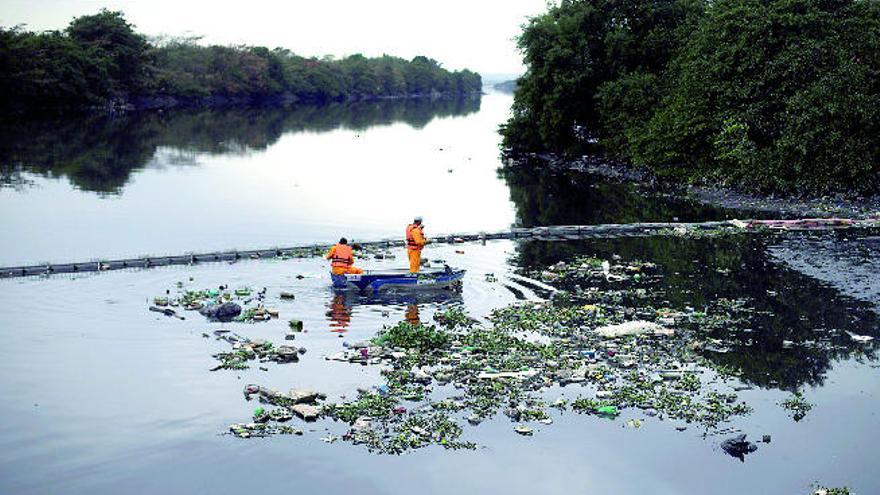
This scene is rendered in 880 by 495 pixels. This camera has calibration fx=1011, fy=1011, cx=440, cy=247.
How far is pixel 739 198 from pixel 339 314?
27.9 meters

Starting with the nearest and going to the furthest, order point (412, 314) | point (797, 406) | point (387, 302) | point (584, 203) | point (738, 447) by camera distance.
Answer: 1. point (738, 447)
2. point (797, 406)
3. point (412, 314)
4. point (387, 302)
5. point (584, 203)

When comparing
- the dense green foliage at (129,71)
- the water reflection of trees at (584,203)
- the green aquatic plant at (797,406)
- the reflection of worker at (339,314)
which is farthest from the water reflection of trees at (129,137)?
the green aquatic plant at (797,406)

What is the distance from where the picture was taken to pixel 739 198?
46.3 m

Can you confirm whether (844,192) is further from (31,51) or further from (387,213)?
(31,51)

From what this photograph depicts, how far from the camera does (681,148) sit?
165 ft

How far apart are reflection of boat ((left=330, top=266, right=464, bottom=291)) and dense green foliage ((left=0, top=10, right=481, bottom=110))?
8148cm

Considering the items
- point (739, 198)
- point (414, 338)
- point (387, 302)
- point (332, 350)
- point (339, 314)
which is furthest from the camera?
point (739, 198)

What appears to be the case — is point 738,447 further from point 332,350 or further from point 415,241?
point 415,241

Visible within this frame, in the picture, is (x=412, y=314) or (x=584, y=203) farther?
(x=584, y=203)

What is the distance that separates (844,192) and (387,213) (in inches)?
773

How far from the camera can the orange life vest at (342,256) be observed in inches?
1014

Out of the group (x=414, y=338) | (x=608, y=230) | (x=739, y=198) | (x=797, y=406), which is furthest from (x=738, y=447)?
(x=739, y=198)

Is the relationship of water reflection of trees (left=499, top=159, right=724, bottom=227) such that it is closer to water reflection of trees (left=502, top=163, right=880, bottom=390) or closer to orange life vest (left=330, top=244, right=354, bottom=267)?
water reflection of trees (left=502, top=163, right=880, bottom=390)

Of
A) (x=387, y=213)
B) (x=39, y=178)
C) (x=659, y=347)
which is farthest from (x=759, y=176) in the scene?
(x=39, y=178)
